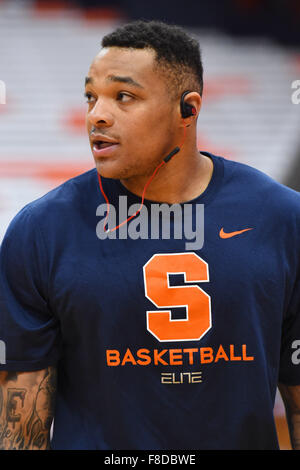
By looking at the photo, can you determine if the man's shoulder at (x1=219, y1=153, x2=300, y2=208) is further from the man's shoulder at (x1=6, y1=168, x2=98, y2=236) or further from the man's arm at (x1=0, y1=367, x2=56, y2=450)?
the man's arm at (x1=0, y1=367, x2=56, y2=450)

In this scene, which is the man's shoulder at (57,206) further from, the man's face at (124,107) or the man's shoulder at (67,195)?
the man's face at (124,107)

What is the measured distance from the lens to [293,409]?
206 centimetres

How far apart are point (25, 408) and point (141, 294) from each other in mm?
423

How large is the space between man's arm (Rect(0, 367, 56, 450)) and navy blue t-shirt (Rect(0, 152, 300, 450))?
4cm

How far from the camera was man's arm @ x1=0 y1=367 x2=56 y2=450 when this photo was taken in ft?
6.08

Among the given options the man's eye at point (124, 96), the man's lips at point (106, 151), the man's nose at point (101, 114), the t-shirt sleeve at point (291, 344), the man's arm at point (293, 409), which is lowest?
the man's arm at point (293, 409)

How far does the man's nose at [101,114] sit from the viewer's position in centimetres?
178

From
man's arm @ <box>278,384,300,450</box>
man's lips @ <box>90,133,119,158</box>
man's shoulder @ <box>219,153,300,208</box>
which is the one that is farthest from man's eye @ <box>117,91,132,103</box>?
man's arm @ <box>278,384,300,450</box>

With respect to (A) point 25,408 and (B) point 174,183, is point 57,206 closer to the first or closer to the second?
(B) point 174,183

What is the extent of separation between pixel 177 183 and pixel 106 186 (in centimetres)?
19

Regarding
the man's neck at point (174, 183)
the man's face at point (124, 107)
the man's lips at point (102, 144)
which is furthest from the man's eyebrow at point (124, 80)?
the man's neck at point (174, 183)

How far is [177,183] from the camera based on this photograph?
1.93 metres

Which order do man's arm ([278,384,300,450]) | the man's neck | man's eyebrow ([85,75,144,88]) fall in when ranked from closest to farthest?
man's eyebrow ([85,75,144,88]) < the man's neck < man's arm ([278,384,300,450])

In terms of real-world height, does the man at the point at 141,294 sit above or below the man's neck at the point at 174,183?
below
